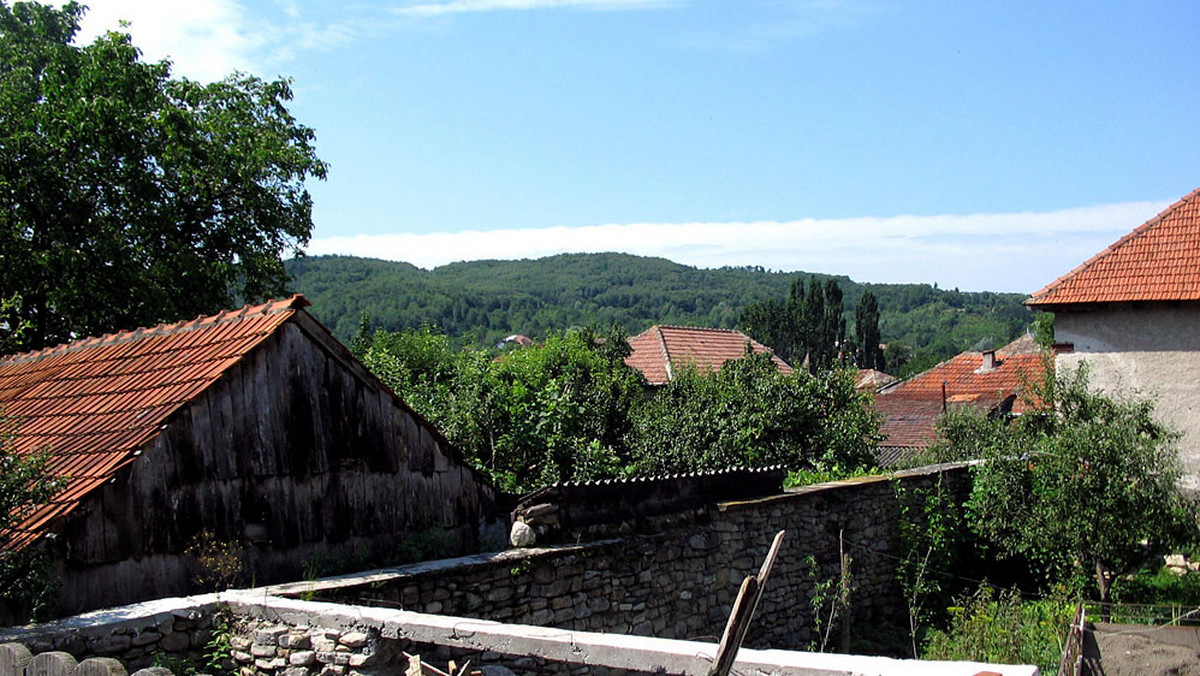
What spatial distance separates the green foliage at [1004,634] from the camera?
9570 mm

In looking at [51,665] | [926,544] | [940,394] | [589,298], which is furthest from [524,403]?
[589,298]

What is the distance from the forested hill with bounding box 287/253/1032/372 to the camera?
87688mm

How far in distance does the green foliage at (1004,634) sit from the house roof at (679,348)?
703 inches

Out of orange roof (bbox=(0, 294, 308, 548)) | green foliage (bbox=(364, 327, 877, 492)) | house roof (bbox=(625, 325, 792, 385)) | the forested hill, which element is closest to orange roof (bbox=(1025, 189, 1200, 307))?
green foliage (bbox=(364, 327, 877, 492))

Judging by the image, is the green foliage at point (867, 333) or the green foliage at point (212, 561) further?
the green foliage at point (867, 333)

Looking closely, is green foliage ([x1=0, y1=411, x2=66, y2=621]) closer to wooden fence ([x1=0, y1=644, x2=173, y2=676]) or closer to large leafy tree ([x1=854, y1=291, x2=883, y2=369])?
wooden fence ([x1=0, y1=644, x2=173, y2=676])

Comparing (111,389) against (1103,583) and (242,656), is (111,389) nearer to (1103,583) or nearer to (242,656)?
(242,656)

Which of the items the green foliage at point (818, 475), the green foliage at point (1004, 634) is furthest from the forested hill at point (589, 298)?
the green foliage at point (1004, 634)

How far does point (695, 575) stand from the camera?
9.45m

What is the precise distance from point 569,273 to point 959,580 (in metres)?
120

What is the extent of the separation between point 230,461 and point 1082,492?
1041 cm

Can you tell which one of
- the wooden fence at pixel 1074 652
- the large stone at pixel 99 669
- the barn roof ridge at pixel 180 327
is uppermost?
the barn roof ridge at pixel 180 327

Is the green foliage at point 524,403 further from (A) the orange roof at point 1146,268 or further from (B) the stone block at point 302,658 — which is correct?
(A) the orange roof at point 1146,268

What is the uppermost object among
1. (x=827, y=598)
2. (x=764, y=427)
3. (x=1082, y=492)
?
(x=764, y=427)
